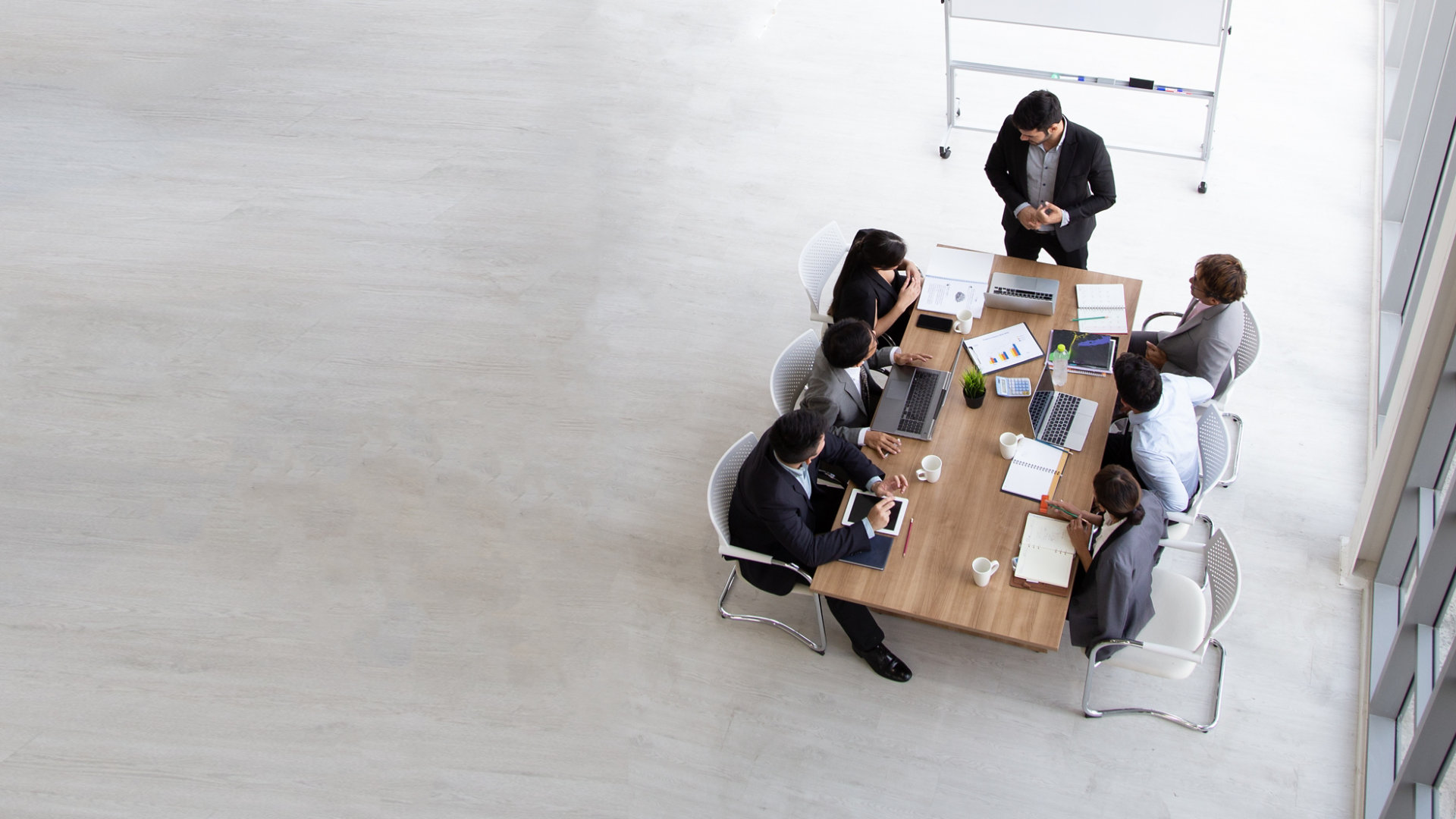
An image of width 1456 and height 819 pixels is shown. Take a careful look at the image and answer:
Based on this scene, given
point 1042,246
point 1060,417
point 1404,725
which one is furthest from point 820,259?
point 1404,725

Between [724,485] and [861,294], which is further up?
[861,294]

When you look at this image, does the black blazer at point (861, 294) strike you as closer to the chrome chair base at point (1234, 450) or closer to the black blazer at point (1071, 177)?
the black blazer at point (1071, 177)

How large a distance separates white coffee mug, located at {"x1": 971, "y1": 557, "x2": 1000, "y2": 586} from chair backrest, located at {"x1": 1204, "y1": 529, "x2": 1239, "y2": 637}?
82 centimetres

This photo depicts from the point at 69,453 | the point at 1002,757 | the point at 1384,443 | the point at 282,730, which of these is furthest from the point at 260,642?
the point at 1384,443

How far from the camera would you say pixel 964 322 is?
5113mm

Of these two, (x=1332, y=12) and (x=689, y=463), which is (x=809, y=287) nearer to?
(x=689, y=463)

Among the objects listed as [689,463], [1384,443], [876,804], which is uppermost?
[1384,443]

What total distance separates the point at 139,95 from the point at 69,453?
152 inches

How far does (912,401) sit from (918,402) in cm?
3

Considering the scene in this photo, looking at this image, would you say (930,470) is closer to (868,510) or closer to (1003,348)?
(868,510)

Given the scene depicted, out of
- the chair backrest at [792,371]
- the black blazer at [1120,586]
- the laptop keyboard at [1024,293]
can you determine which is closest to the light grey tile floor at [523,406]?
the black blazer at [1120,586]

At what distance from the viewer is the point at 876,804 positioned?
4.46 meters

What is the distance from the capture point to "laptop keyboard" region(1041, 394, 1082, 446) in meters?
4.62

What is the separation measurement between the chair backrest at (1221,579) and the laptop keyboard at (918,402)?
1.27 meters
